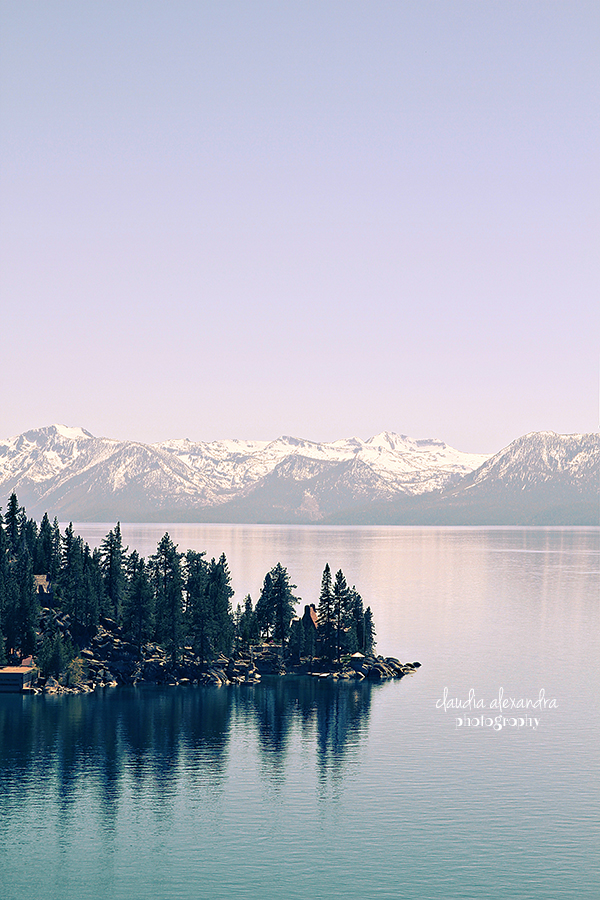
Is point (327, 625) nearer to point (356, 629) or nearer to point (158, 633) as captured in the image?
point (356, 629)

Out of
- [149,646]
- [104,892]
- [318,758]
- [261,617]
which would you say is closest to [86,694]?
[149,646]

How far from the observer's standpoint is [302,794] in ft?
371

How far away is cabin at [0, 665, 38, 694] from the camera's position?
166250 millimetres

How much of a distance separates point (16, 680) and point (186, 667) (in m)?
30.2

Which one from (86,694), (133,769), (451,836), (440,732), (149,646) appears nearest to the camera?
(451,836)

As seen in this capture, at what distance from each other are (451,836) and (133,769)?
42.4 meters

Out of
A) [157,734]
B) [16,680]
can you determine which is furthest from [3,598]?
[157,734]

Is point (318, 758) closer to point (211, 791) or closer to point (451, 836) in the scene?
point (211, 791)

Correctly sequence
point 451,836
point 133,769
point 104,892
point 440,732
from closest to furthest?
point 104,892, point 451,836, point 133,769, point 440,732

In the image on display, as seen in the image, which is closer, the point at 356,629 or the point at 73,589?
the point at 73,589

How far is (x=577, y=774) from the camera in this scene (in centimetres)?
11862

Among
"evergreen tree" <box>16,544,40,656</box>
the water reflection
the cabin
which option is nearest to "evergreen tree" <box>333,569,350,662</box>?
the water reflection

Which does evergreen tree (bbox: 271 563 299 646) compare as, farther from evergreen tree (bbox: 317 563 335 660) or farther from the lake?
the lake

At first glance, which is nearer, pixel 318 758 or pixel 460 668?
pixel 318 758
